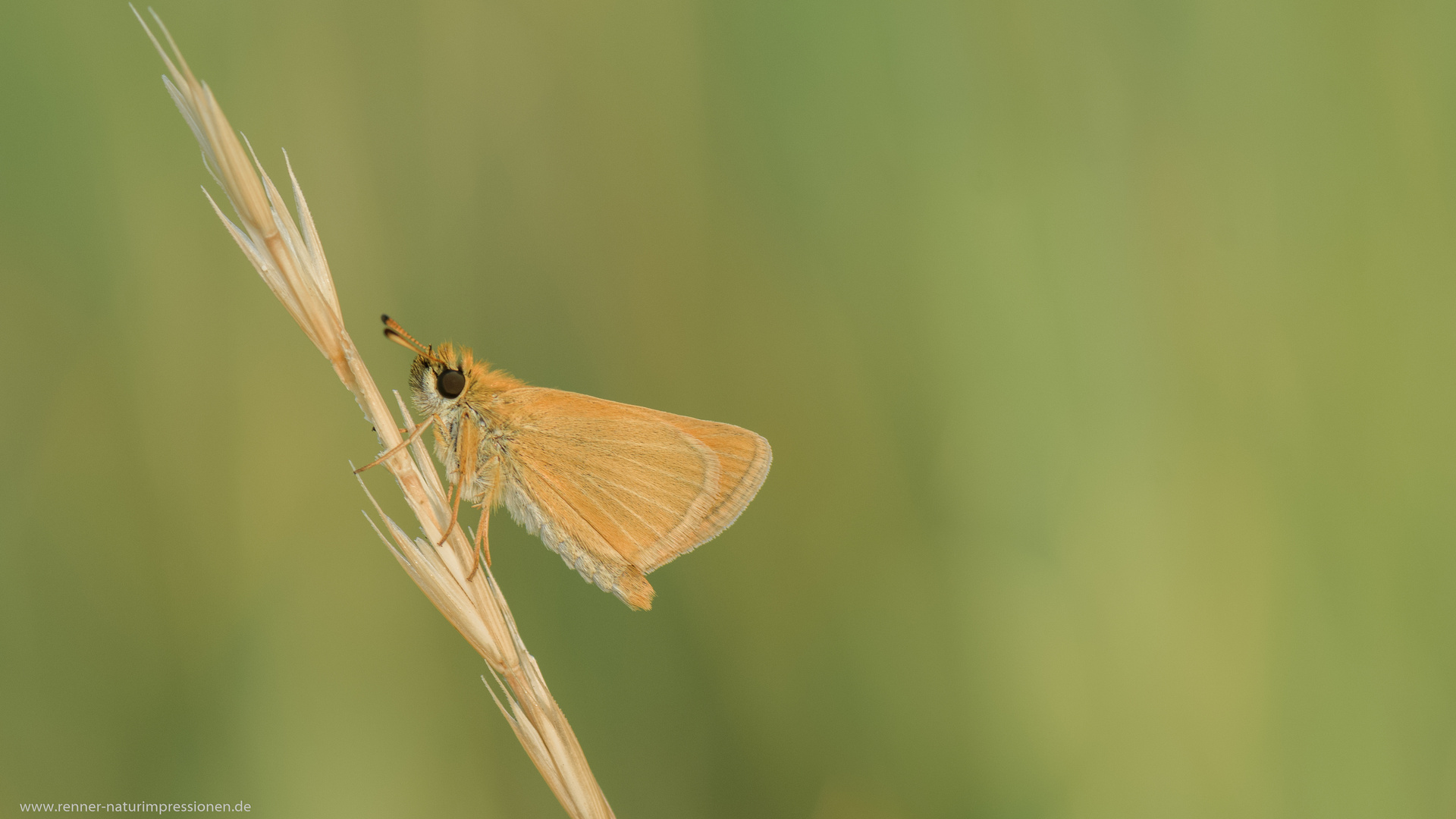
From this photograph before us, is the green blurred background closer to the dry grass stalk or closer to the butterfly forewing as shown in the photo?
the butterfly forewing

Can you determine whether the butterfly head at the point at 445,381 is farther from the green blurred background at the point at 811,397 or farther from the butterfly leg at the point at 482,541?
the green blurred background at the point at 811,397

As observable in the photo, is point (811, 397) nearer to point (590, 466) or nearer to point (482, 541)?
point (590, 466)

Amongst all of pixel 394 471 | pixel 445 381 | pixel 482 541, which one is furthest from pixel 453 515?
pixel 445 381

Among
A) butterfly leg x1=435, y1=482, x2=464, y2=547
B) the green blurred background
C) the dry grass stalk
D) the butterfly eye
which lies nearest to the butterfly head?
the butterfly eye

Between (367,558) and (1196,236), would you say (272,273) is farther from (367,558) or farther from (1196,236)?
(1196,236)

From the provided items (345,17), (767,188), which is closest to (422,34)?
(345,17)


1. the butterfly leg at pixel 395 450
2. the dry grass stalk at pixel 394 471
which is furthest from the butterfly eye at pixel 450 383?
the dry grass stalk at pixel 394 471
